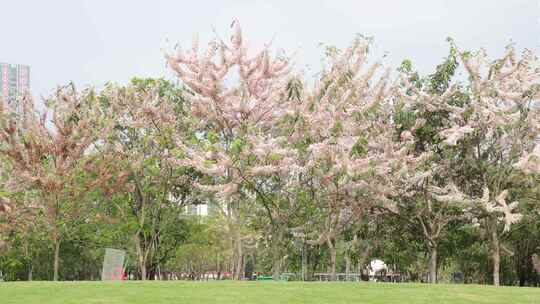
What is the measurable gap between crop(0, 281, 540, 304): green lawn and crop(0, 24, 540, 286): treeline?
25.6ft

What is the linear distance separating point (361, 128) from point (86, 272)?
37.1 m

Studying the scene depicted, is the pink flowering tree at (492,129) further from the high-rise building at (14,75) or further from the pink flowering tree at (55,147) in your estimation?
the high-rise building at (14,75)

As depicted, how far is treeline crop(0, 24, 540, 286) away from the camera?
81.1 feet

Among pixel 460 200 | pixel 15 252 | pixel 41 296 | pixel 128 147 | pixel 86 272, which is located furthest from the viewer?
pixel 86 272

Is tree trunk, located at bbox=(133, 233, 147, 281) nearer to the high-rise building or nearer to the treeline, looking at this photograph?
the treeline

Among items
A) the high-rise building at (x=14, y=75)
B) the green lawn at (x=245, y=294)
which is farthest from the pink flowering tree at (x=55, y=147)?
the high-rise building at (x=14, y=75)

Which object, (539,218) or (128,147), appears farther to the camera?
(128,147)

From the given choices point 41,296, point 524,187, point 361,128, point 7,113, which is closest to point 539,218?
point 524,187

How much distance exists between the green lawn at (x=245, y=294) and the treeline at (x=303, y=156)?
7800mm

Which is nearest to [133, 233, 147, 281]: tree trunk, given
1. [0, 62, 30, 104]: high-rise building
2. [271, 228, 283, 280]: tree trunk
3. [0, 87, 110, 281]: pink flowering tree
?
[0, 87, 110, 281]: pink flowering tree

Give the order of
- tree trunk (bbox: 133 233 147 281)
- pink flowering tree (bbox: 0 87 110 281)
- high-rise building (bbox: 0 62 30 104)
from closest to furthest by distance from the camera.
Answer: pink flowering tree (bbox: 0 87 110 281)
tree trunk (bbox: 133 233 147 281)
high-rise building (bbox: 0 62 30 104)

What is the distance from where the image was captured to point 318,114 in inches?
988

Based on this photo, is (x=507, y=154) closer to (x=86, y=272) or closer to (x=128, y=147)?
(x=128, y=147)

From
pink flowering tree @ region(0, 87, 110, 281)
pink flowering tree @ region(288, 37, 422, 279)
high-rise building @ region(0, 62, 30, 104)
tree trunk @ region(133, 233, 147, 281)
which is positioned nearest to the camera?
pink flowering tree @ region(288, 37, 422, 279)
